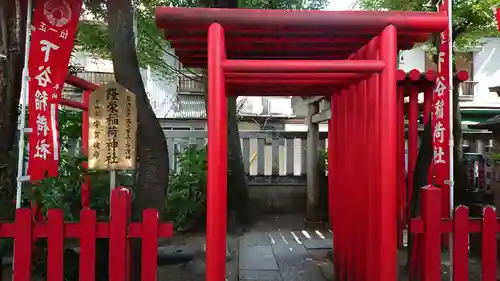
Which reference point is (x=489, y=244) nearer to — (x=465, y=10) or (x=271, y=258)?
(x=271, y=258)

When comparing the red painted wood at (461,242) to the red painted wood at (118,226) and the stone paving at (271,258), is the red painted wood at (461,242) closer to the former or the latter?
the stone paving at (271,258)

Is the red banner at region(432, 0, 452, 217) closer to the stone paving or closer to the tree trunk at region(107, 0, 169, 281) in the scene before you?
the stone paving

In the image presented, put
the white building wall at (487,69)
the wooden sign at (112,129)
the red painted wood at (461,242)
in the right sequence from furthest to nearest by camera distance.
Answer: the white building wall at (487,69)
the wooden sign at (112,129)
the red painted wood at (461,242)

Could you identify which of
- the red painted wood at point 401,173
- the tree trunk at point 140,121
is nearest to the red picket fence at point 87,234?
the tree trunk at point 140,121

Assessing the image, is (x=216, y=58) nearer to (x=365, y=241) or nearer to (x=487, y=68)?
(x=365, y=241)

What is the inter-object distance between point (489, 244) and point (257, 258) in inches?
144

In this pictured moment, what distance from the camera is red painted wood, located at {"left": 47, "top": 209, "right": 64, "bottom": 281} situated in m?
2.99

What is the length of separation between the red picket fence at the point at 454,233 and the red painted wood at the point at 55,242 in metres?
2.80

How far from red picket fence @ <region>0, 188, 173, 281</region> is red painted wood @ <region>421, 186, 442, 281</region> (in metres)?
2.06

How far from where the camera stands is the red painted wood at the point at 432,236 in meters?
3.05

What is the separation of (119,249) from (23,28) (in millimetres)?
2467

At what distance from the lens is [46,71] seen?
350 cm

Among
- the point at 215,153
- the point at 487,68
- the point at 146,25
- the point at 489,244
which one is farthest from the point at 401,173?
A: the point at 487,68

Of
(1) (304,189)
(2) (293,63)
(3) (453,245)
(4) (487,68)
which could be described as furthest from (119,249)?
(4) (487,68)
